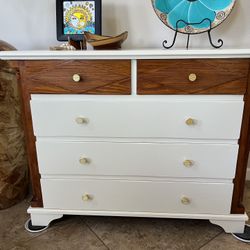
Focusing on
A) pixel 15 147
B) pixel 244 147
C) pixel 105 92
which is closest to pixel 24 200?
pixel 15 147

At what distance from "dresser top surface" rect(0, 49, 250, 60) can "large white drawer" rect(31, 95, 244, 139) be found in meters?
0.17

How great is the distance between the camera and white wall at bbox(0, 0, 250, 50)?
60.4 inches

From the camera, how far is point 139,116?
116cm

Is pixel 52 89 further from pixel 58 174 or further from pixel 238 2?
pixel 238 2

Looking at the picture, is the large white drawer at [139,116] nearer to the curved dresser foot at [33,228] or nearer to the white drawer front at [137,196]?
the white drawer front at [137,196]

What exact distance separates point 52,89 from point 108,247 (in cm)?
83

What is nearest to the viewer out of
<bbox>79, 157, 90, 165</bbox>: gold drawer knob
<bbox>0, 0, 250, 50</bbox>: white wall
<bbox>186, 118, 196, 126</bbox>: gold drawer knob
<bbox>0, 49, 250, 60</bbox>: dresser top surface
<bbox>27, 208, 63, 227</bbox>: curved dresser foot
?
<bbox>0, 49, 250, 60</bbox>: dresser top surface

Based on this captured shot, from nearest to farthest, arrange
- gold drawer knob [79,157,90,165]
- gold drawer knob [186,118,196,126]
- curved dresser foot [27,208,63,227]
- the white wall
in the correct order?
gold drawer knob [186,118,196,126] → gold drawer knob [79,157,90,165] → curved dresser foot [27,208,63,227] → the white wall

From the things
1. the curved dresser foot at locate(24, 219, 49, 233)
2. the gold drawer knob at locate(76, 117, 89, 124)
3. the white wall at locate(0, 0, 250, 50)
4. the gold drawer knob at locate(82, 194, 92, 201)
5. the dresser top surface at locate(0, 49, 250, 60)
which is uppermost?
the white wall at locate(0, 0, 250, 50)

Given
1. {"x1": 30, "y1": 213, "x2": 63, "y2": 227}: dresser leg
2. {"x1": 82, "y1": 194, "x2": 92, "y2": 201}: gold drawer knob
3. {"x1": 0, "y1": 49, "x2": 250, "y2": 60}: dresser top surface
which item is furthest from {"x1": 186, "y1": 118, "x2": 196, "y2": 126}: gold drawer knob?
{"x1": 30, "y1": 213, "x2": 63, "y2": 227}: dresser leg

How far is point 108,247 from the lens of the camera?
1.30 meters

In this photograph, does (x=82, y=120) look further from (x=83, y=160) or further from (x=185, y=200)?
(x=185, y=200)

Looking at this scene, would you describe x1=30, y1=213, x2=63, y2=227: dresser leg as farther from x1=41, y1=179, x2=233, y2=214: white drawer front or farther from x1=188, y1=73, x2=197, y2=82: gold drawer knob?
x1=188, y1=73, x2=197, y2=82: gold drawer knob

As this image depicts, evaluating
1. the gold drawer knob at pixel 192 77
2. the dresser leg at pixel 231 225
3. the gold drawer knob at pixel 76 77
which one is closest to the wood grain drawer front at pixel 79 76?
the gold drawer knob at pixel 76 77
